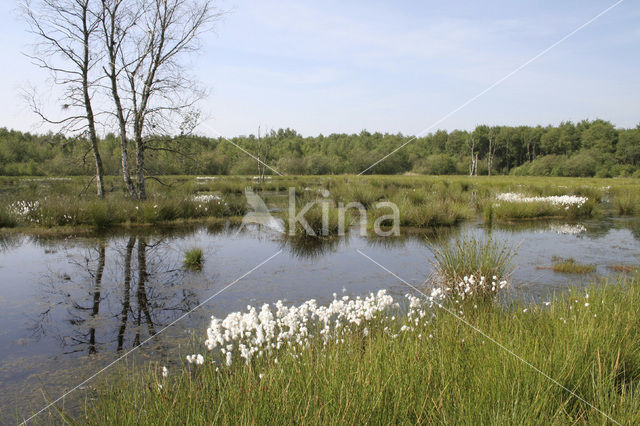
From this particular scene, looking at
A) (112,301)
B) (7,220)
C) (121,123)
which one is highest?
(121,123)

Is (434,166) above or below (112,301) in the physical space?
above

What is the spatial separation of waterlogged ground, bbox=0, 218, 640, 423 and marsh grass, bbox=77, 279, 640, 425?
111 centimetres

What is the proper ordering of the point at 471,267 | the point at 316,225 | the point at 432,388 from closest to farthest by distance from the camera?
the point at 432,388 < the point at 471,267 < the point at 316,225

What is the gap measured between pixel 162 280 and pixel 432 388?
19.9 feet

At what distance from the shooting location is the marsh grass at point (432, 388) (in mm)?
2740

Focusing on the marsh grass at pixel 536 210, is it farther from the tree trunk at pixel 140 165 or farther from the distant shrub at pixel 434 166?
the distant shrub at pixel 434 166

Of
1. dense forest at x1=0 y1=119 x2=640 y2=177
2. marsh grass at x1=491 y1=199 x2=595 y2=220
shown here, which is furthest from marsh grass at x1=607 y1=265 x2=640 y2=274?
dense forest at x1=0 y1=119 x2=640 y2=177

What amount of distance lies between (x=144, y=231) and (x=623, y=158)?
2969 inches

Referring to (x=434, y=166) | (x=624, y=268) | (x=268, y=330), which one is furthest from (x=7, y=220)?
(x=434, y=166)

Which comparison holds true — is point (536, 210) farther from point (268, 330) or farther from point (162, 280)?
point (268, 330)

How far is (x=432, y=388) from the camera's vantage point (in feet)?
10.6

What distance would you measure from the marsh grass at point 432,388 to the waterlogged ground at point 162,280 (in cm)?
111

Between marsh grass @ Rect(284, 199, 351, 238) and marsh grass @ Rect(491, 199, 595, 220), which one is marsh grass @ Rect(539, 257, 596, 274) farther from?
marsh grass @ Rect(491, 199, 595, 220)

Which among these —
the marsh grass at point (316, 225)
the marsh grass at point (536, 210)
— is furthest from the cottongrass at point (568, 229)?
the marsh grass at point (316, 225)
